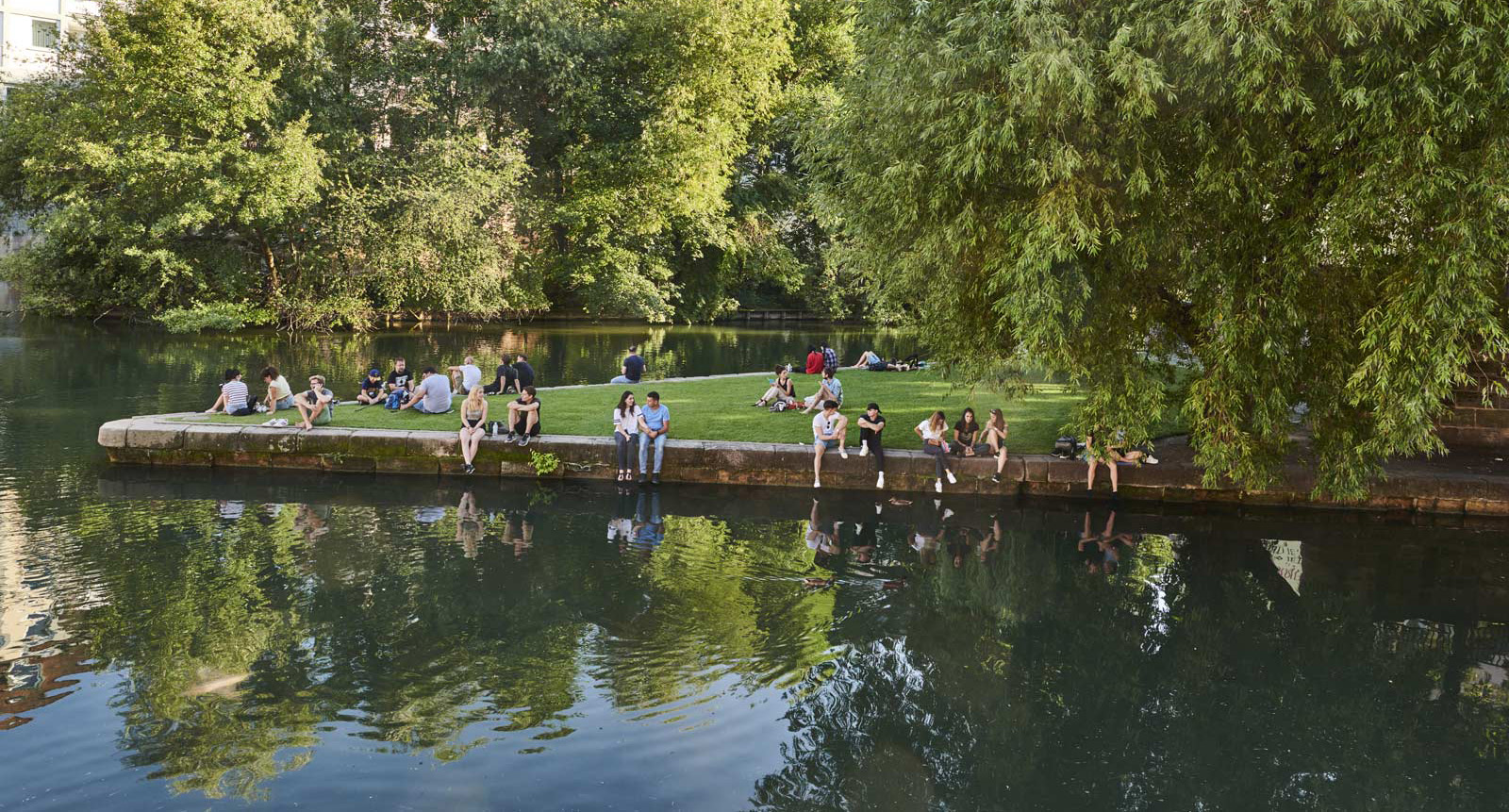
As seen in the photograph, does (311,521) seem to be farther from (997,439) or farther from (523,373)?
(997,439)

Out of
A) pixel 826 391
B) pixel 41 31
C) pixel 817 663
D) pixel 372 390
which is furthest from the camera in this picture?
pixel 41 31

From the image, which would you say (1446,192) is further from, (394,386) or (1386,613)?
(394,386)

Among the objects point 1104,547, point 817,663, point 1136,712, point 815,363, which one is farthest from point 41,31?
point 1136,712

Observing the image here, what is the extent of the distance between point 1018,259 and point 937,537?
3.60 m

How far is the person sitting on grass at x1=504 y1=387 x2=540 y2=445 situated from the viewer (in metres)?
16.3

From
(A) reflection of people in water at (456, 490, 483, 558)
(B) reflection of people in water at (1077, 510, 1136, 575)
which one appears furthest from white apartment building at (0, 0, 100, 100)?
(B) reflection of people in water at (1077, 510, 1136, 575)

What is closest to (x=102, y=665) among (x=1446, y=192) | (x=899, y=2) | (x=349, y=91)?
(x=899, y=2)

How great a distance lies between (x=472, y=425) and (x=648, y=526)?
4.22 m

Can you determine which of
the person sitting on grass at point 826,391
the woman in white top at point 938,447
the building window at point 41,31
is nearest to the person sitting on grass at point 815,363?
the person sitting on grass at point 826,391

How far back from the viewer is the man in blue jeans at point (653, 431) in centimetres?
1595

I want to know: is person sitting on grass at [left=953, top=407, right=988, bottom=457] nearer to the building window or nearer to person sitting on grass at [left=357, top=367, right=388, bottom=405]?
person sitting on grass at [left=357, top=367, right=388, bottom=405]

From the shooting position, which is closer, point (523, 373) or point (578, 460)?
point (578, 460)

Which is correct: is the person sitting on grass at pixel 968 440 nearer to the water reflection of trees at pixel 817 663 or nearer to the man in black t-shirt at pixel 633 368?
the water reflection of trees at pixel 817 663

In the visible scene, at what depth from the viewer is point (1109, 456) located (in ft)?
49.2
